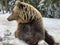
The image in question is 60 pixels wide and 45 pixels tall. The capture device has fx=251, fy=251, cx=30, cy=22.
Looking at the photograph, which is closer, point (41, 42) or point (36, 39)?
point (36, 39)

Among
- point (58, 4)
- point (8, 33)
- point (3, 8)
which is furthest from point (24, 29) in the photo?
point (3, 8)

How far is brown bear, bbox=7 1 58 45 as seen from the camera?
3.56 m

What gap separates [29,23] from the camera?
3627mm

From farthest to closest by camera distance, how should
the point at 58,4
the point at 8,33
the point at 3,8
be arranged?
the point at 3,8 → the point at 58,4 → the point at 8,33

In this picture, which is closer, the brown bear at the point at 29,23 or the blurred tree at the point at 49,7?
the brown bear at the point at 29,23

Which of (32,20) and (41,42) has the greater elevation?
(32,20)

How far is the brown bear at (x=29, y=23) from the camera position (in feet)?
11.7

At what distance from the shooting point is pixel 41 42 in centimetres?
396

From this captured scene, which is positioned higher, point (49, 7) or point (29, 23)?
point (29, 23)

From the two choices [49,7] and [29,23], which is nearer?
[29,23]

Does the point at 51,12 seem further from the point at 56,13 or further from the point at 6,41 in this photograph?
the point at 6,41

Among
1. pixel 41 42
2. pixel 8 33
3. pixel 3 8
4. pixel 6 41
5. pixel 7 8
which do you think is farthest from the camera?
pixel 3 8

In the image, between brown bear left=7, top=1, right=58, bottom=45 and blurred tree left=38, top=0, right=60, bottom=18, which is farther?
blurred tree left=38, top=0, right=60, bottom=18

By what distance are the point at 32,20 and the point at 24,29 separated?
0.58 feet
